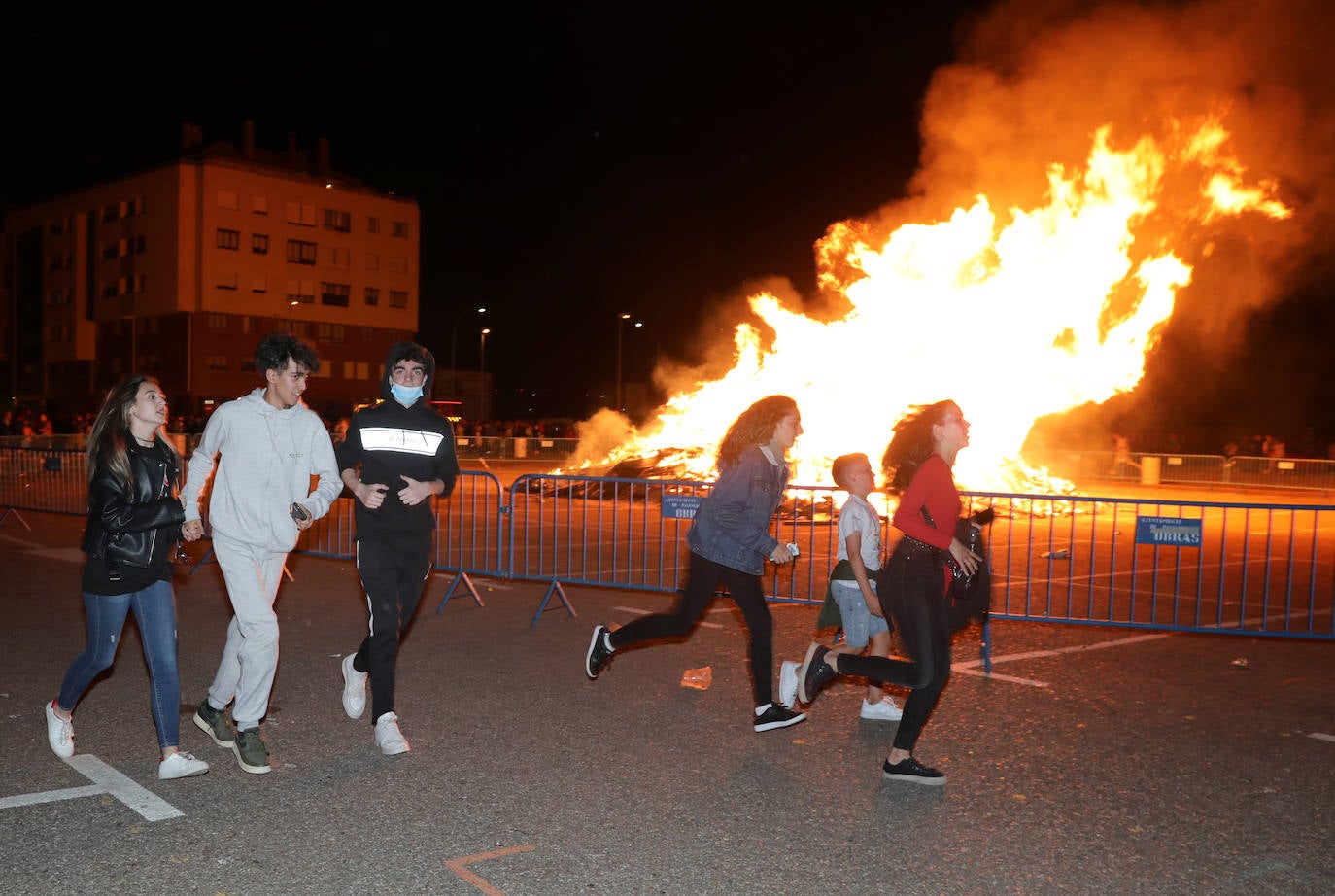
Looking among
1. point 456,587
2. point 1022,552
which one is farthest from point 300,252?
point 456,587

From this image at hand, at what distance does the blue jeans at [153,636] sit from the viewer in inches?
187

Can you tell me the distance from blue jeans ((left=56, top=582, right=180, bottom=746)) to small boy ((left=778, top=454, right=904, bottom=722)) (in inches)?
125

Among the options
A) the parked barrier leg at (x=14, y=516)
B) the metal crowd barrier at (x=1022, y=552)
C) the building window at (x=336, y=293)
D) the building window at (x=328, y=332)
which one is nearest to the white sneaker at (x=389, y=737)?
the metal crowd barrier at (x=1022, y=552)

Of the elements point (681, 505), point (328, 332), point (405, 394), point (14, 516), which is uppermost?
point (328, 332)

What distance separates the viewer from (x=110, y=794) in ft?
14.9

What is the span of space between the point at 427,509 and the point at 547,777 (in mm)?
1510

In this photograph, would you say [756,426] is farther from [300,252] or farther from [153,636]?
[300,252]

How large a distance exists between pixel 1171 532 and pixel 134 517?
7.30 metres

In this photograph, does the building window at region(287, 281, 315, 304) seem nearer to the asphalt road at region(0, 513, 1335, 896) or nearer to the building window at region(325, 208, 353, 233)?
the building window at region(325, 208, 353, 233)

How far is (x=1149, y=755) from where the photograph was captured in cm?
538

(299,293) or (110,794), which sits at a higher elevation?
(299,293)

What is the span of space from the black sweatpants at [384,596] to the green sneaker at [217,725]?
27.8 inches

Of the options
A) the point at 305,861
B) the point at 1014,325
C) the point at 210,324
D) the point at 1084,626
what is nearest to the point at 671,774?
the point at 305,861

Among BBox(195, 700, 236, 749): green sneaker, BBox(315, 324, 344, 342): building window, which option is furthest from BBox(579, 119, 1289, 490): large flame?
BBox(315, 324, 344, 342): building window
